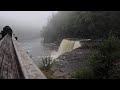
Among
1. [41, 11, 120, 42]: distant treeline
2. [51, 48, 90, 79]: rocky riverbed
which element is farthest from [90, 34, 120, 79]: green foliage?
[41, 11, 120, 42]: distant treeline

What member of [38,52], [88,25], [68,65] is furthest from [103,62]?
[38,52]

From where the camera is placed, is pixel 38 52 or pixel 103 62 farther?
pixel 38 52

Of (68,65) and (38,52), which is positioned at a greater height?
(38,52)

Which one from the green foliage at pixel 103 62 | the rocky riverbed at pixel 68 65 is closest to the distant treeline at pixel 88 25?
the rocky riverbed at pixel 68 65

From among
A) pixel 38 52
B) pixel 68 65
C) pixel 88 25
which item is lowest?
pixel 68 65

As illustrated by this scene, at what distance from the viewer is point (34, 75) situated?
2.57m

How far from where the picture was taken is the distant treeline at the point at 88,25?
93.4 feet

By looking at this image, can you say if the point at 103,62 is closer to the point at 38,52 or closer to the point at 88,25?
the point at 88,25

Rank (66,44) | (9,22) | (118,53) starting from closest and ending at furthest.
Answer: (118,53) < (66,44) < (9,22)

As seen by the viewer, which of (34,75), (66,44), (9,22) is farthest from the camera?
(9,22)

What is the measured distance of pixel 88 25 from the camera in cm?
3212
